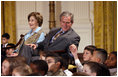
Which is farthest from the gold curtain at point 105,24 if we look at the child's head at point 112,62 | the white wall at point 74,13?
the child's head at point 112,62

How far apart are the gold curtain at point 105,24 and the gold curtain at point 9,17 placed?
187cm

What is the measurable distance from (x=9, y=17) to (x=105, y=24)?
218cm

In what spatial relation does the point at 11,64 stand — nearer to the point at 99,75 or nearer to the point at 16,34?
the point at 99,75

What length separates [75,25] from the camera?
22.3ft

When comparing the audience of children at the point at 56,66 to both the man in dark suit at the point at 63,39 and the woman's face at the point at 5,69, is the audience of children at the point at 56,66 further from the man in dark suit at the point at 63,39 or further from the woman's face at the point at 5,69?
the man in dark suit at the point at 63,39

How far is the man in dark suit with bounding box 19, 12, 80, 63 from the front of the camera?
376cm

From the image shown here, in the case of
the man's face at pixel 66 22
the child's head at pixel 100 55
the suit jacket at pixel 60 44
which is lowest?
the child's head at pixel 100 55

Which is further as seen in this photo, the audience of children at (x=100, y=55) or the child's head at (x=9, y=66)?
the audience of children at (x=100, y=55)

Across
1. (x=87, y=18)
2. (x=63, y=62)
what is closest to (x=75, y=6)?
(x=87, y=18)

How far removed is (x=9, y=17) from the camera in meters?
6.98

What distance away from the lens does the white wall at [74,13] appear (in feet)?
22.1

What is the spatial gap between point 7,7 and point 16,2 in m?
0.25

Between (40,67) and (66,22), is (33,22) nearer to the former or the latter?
(66,22)

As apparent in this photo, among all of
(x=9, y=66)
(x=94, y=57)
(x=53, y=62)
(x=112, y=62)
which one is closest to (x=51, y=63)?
(x=53, y=62)
